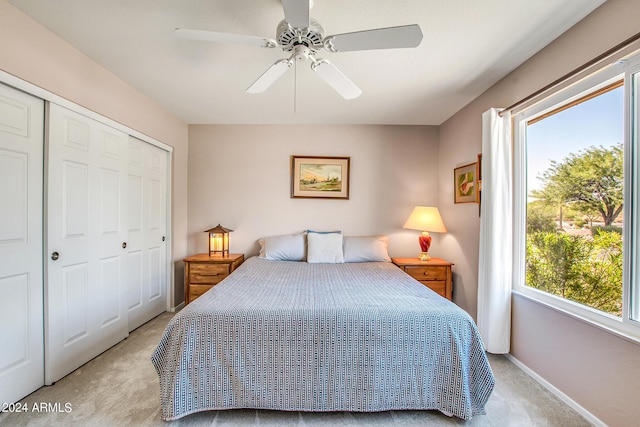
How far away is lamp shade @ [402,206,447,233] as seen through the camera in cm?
313

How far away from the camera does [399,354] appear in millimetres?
1512

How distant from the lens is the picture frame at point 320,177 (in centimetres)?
358

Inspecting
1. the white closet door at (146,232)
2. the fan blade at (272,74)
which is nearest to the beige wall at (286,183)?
the white closet door at (146,232)

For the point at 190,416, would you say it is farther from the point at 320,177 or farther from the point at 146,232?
the point at 320,177

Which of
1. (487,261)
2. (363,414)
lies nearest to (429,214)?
(487,261)

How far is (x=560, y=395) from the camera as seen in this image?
172 centimetres

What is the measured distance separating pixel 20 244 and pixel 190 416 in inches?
59.6

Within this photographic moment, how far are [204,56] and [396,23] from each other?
1.43 meters

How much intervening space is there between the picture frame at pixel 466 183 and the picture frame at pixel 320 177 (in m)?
1.32

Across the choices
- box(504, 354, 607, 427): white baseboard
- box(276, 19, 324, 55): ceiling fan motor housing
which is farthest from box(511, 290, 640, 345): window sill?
box(276, 19, 324, 55): ceiling fan motor housing

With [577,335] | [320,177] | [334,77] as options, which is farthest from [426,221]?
[334,77]

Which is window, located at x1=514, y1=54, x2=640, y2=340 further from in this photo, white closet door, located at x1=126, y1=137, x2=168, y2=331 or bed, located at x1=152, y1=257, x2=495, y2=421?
white closet door, located at x1=126, y1=137, x2=168, y2=331

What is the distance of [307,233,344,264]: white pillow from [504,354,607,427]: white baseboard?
1.81 meters

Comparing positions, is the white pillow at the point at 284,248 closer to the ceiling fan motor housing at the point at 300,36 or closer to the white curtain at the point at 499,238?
the white curtain at the point at 499,238
